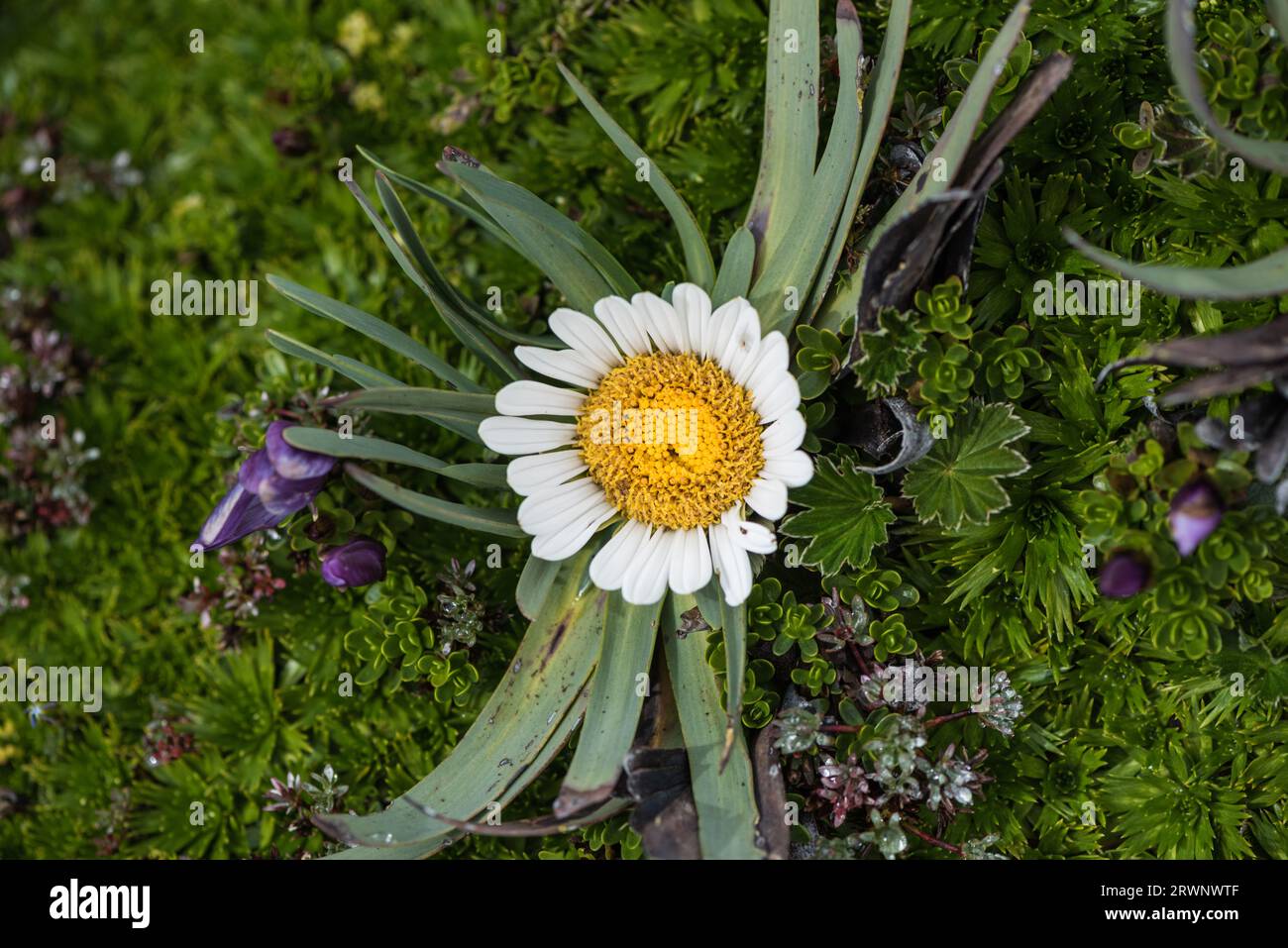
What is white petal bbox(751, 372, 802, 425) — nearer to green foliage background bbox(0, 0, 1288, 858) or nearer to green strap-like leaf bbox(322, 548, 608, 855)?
green foliage background bbox(0, 0, 1288, 858)

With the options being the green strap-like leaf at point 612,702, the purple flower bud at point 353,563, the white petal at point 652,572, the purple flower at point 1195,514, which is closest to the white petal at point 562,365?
the white petal at point 652,572

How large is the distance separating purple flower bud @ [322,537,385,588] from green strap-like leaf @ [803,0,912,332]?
1060 millimetres

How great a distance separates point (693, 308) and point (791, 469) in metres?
0.37

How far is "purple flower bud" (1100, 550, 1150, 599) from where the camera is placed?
5.77ft

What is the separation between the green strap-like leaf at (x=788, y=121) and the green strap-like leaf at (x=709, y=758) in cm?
79

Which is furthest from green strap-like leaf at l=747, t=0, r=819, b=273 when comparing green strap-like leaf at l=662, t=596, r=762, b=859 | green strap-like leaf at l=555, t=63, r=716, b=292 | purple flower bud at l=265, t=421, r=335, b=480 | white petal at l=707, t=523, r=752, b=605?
purple flower bud at l=265, t=421, r=335, b=480

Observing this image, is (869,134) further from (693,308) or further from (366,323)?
(366,323)

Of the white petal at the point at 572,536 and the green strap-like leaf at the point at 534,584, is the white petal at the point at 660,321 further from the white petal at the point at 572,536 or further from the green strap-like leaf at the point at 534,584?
the green strap-like leaf at the point at 534,584

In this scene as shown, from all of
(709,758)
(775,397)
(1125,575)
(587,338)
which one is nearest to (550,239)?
(587,338)

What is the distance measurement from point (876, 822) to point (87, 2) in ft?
11.3

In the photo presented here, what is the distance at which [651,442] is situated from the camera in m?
Answer: 1.96

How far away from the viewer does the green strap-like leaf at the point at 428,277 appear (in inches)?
→ 76.4

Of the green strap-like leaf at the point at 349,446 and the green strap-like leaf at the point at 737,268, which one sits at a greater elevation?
the green strap-like leaf at the point at 737,268

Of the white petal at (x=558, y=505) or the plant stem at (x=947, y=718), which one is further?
the plant stem at (x=947, y=718)
